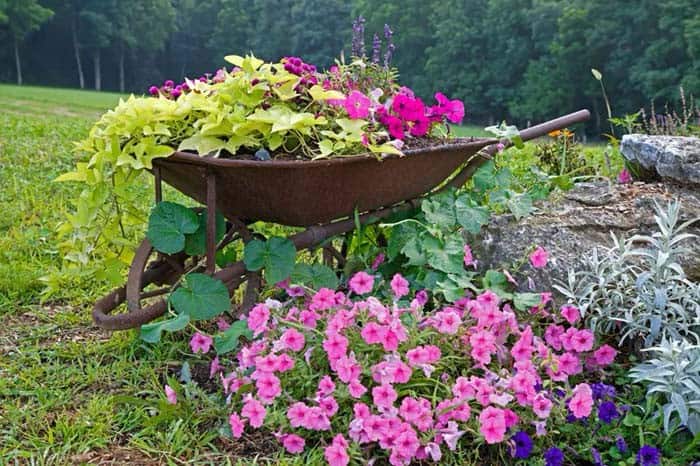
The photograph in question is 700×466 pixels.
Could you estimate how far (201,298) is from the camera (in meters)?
1.93

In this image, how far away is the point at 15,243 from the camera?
333 centimetres

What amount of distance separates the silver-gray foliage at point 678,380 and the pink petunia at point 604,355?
11 centimetres

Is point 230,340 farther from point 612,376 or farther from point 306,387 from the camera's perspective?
point 612,376

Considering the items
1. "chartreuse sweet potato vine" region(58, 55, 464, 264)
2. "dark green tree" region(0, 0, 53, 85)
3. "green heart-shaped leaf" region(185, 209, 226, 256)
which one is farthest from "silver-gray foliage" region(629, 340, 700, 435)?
"dark green tree" region(0, 0, 53, 85)

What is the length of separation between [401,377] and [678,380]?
0.65 meters

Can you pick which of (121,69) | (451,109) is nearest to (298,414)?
(451,109)

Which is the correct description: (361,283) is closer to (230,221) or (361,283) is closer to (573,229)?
(230,221)

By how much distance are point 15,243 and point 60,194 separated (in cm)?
98

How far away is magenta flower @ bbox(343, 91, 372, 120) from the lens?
2002 millimetres

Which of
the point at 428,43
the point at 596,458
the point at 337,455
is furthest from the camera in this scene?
the point at 428,43

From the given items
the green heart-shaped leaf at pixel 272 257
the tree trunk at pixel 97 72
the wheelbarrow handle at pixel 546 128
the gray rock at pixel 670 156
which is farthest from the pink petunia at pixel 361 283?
the tree trunk at pixel 97 72

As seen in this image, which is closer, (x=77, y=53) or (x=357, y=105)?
(x=357, y=105)

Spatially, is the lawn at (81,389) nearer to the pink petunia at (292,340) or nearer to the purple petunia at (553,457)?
the pink petunia at (292,340)

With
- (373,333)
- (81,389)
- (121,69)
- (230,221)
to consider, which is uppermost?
(230,221)
